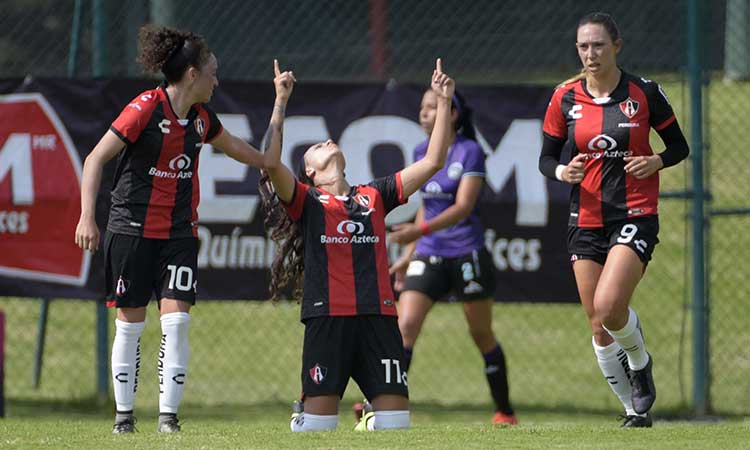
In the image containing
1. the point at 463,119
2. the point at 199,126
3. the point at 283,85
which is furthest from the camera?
the point at 463,119

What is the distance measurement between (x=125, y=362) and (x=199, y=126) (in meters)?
1.24

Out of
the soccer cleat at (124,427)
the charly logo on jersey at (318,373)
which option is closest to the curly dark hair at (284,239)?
the charly logo on jersey at (318,373)

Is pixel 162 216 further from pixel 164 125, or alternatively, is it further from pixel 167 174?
pixel 164 125

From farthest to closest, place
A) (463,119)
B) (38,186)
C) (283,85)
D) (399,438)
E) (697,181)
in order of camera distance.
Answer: (697,181)
(38,186)
(463,119)
(283,85)
(399,438)

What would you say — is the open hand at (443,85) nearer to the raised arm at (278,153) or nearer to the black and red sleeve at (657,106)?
the raised arm at (278,153)

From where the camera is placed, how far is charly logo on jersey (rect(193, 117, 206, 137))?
634 cm

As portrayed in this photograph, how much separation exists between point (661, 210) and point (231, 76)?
4.64m

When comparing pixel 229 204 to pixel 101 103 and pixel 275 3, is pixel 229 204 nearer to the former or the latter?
pixel 101 103

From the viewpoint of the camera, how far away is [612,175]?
6.51m

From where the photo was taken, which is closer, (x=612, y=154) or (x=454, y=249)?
(x=612, y=154)

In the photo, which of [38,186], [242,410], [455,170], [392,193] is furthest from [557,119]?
[38,186]

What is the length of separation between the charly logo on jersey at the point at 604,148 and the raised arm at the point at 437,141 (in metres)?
0.87

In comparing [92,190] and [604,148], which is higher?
[604,148]

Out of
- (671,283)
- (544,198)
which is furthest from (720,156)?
(544,198)
